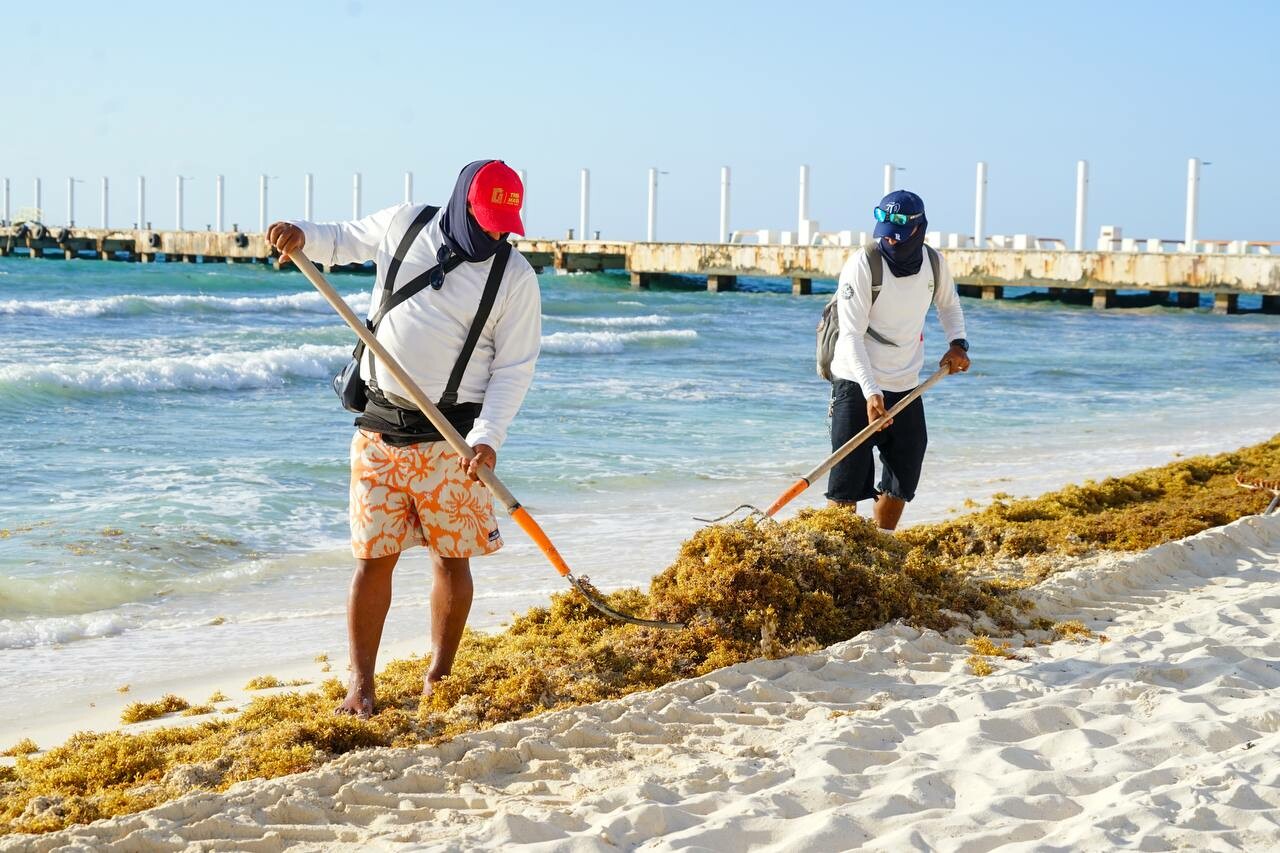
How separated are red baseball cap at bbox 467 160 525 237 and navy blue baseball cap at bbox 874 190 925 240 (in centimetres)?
207

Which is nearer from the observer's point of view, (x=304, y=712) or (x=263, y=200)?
(x=304, y=712)

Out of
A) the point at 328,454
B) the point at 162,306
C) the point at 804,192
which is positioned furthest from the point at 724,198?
the point at 328,454

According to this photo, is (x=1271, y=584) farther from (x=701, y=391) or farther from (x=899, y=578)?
(x=701, y=391)

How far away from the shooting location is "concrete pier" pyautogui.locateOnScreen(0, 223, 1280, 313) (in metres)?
33.2

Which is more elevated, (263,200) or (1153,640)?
(263,200)

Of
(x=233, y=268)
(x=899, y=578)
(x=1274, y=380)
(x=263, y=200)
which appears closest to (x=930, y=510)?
(x=899, y=578)

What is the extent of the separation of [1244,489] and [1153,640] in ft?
11.7

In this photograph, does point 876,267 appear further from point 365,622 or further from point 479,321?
point 365,622

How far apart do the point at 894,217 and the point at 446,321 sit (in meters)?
2.29

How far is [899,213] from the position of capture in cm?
534

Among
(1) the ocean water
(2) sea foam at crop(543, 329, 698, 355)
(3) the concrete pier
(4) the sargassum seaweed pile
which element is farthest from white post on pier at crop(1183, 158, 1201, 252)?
(4) the sargassum seaweed pile

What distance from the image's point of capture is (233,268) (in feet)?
173

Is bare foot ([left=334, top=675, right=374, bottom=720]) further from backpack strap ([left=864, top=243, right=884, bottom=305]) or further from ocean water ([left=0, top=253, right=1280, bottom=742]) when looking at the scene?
backpack strap ([left=864, top=243, right=884, bottom=305])

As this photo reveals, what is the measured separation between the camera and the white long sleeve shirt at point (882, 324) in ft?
18.0
